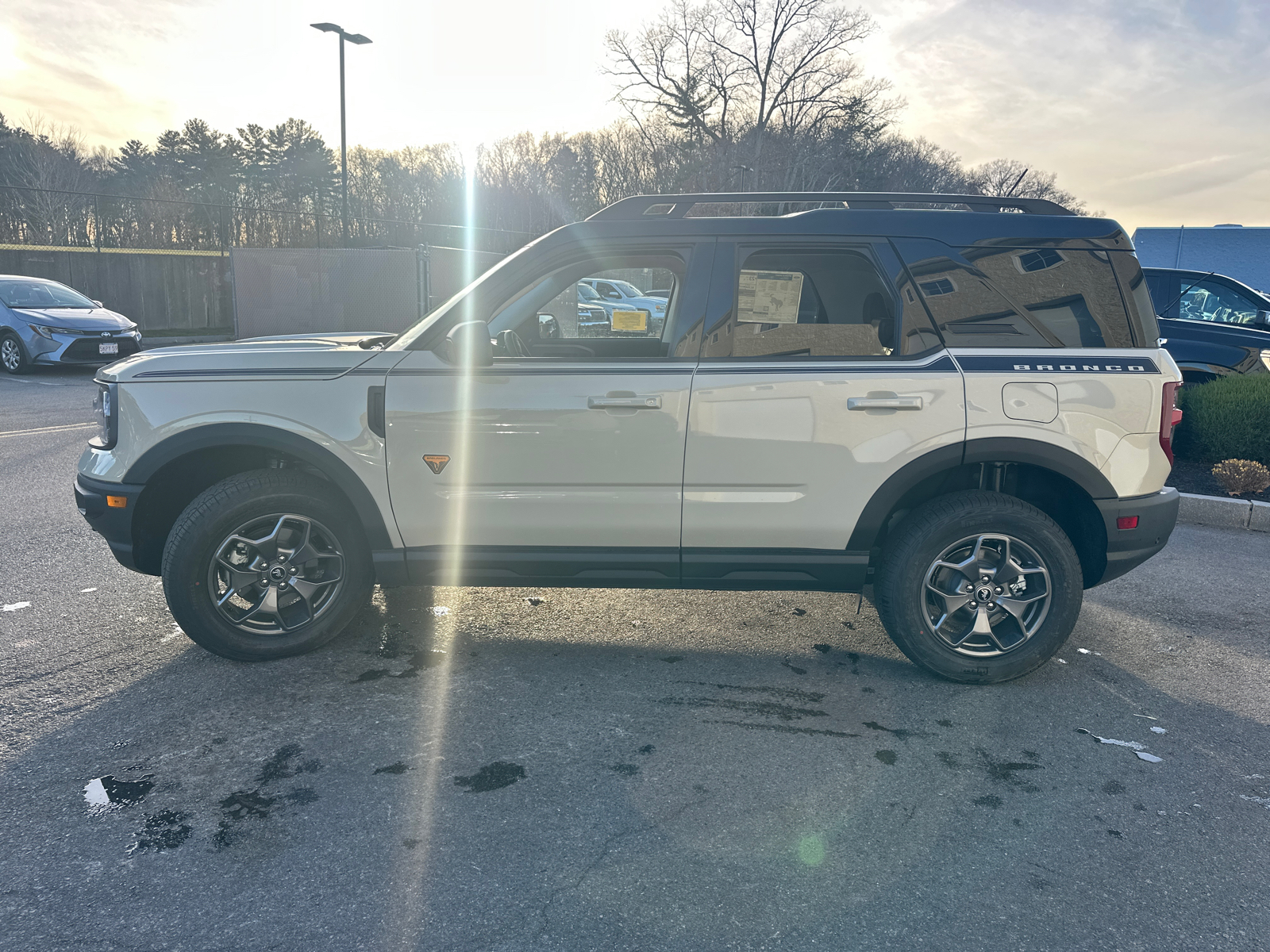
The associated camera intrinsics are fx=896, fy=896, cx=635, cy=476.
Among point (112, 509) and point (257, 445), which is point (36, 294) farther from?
point (257, 445)

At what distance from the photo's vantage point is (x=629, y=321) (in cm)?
Result: 496

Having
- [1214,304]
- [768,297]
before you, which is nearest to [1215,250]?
[1214,304]

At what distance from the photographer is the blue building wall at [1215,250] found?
23.3 metres

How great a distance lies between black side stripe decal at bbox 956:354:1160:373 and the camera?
370 cm

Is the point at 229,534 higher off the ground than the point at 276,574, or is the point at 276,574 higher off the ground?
the point at 229,534

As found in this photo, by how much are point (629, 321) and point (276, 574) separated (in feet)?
7.43

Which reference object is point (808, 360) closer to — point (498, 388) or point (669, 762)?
point (498, 388)

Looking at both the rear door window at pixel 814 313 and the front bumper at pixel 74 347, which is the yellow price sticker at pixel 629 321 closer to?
the rear door window at pixel 814 313

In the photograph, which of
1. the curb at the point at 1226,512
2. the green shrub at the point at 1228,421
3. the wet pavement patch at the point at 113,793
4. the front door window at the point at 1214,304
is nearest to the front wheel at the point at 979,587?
the wet pavement patch at the point at 113,793

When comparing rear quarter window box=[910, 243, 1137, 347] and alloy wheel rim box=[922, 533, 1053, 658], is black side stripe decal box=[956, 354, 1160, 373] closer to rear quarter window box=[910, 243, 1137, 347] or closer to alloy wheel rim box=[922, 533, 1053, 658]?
rear quarter window box=[910, 243, 1137, 347]

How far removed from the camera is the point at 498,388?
371 centimetres

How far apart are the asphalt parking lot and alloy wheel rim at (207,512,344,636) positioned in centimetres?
23

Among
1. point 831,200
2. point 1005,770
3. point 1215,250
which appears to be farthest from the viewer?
point 1215,250

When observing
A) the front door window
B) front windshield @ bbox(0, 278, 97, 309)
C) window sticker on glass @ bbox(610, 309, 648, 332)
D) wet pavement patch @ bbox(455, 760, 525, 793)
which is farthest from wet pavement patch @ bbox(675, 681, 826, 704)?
front windshield @ bbox(0, 278, 97, 309)
